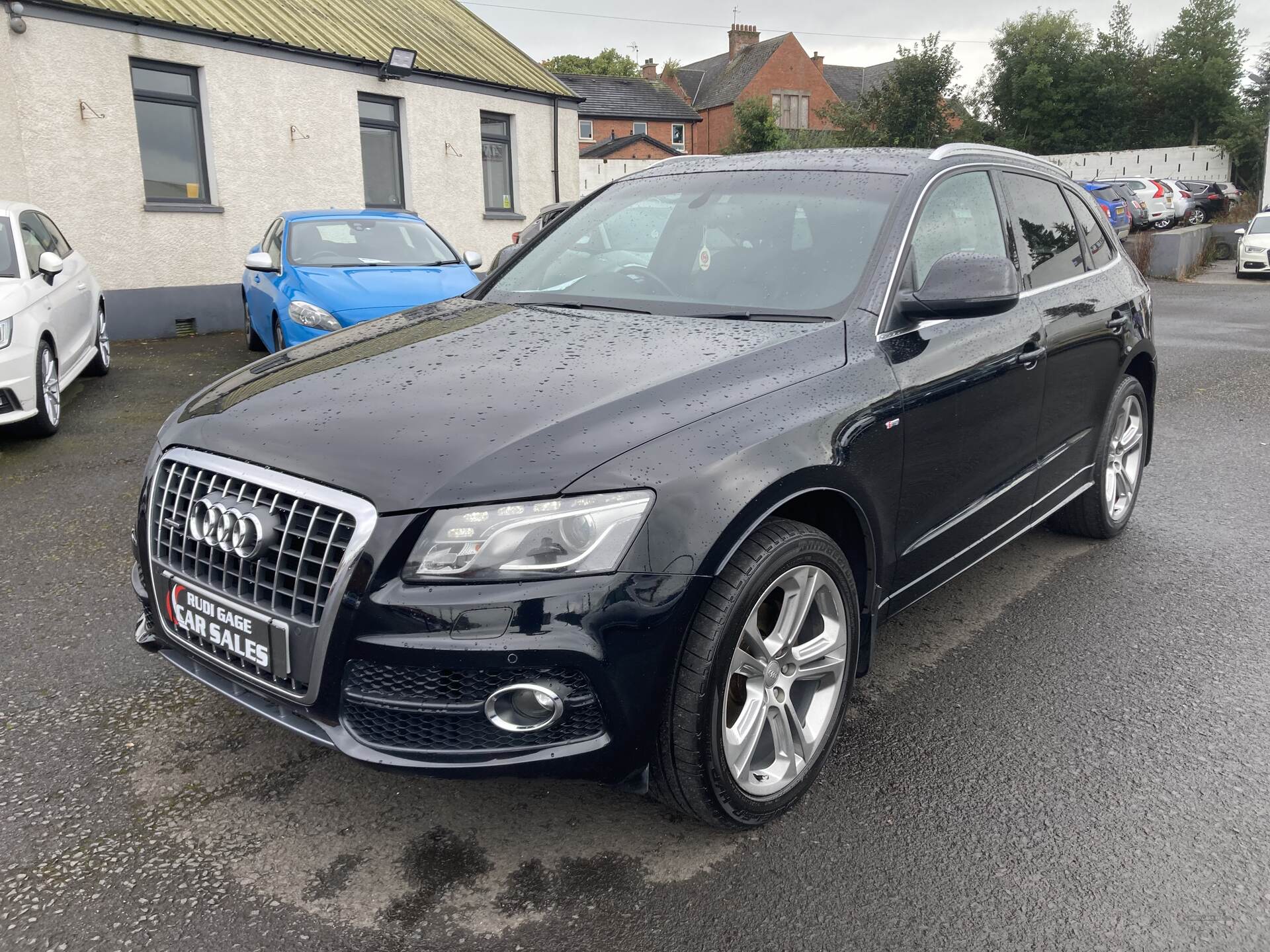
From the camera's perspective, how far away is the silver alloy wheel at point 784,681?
2512mm

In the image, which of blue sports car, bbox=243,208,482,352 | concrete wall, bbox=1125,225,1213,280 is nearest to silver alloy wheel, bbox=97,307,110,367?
blue sports car, bbox=243,208,482,352

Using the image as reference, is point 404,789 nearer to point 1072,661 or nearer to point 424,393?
point 424,393

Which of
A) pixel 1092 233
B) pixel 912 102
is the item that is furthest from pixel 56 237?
pixel 912 102

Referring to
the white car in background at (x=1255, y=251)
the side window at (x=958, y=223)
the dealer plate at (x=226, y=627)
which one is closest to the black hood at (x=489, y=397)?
the dealer plate at (x=226, y=627)

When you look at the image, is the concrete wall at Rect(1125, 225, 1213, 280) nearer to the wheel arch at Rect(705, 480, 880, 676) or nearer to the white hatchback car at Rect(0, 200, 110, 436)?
the white hatchback car at Rect(0, 200, 110, 436)

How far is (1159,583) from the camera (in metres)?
4.36

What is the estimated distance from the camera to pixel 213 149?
12.9 metres

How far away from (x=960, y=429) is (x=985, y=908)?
146 centimetres

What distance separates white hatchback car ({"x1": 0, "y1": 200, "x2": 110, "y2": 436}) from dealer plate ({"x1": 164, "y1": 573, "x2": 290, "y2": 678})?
472cm

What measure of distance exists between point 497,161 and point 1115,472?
14573 mm

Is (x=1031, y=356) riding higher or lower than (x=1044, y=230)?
lower

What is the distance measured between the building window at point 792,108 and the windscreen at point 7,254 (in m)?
61.7

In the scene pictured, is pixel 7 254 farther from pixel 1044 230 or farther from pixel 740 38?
pixel 740 38

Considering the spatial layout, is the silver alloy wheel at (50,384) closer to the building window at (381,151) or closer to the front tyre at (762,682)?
the front tyre at (762,682)
